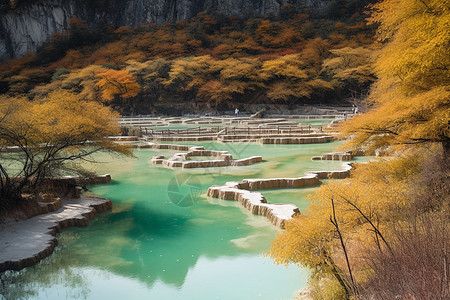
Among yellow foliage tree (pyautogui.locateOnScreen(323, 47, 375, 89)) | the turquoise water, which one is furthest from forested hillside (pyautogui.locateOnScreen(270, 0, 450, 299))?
yellow foliage tree (pyautogui.locateOnScreen(323, 47, 375, 89))

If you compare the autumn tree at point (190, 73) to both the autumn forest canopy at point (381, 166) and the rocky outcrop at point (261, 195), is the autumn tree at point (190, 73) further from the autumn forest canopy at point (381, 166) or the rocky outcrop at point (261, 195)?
the rocky outcrop at point (261, 195)

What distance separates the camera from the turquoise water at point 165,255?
769 centimetres

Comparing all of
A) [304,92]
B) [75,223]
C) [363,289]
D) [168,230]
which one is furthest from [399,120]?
[304,92]

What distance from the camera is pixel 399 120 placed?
8492 millimetres

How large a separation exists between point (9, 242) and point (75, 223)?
223 cm

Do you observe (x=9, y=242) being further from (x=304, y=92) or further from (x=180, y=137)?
(x=304, y=92)

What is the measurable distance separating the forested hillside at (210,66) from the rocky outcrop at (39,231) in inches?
1346

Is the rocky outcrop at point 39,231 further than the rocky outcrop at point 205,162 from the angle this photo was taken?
No

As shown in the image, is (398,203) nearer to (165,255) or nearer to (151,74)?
(165,255)

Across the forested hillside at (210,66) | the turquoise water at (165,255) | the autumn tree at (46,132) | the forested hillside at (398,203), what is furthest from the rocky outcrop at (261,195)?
the forested hillside at (210,66)

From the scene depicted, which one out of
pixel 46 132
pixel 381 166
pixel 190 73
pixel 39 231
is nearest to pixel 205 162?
pixel 46 132

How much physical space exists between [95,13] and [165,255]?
242 ft

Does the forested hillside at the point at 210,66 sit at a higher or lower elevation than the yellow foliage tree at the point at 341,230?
higher

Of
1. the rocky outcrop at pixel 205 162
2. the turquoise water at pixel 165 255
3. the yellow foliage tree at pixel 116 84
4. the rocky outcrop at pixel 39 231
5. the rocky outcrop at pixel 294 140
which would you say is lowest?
the turquoise water at pixel 165 255
